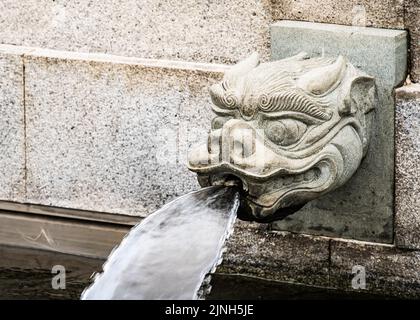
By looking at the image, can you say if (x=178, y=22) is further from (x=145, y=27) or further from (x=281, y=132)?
(x=281, y=132)

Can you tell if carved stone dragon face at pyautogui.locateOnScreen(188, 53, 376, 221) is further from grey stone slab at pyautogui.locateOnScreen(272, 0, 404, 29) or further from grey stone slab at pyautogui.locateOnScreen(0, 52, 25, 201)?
grey stone slab at pyautogui.locateOnScreen(0, 52, 25, 201)

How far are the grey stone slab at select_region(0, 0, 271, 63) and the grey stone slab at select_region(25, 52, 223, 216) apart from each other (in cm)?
10

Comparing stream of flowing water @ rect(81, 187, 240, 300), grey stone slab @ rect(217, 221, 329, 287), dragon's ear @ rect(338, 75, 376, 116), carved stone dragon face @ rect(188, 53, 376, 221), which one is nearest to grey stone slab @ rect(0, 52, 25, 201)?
grey stone slab @ rect(217, 221, 329, 287)

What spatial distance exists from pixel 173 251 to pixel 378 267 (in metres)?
1.34

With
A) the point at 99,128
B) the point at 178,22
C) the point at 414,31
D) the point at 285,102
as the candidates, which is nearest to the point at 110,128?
the point at 99,128

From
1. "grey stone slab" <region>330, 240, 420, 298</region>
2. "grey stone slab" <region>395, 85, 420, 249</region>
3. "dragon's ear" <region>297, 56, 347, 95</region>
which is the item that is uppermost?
"dragon's ear" <region>297, 56, 347, 95</region>

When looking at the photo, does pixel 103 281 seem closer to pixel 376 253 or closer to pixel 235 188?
pixel 235 188

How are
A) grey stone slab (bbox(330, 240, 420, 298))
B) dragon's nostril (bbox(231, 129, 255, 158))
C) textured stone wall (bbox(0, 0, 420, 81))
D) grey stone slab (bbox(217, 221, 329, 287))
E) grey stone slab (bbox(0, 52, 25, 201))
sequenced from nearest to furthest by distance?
dragon's nostril (bbox(231, 129, 255, 158)) → textured stone wall (bbox(0, 0, 420, 81)) → grey stone slab (bbox(330, 240, 420, 298)) → grey stone slab (bbox(217, 221, 329, 287)) → grey stone slab (bbox(0, 52, 25, 201))

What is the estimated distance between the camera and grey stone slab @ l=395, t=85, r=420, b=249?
8.85m

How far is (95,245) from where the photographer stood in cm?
995

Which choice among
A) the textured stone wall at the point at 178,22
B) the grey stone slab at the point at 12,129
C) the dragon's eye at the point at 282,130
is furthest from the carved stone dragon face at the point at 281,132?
the grey stone slab at the point at 12,129
